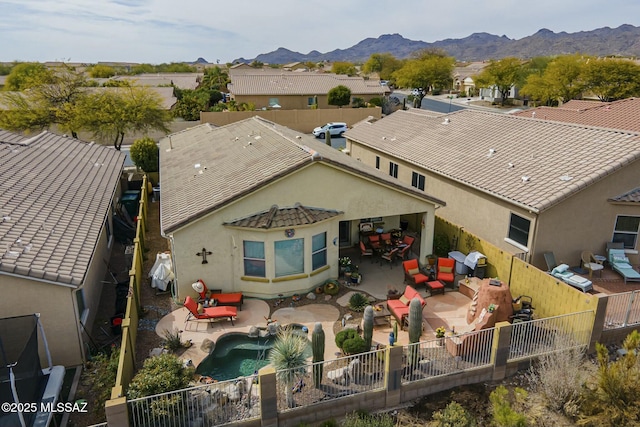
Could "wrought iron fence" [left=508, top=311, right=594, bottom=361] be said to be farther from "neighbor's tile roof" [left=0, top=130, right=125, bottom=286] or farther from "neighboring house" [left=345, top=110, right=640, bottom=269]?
"neighbor's tile roof" [left=0, top=130, right=125, bottom=286]

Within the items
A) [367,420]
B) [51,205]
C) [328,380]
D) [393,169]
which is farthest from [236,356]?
[393,169]

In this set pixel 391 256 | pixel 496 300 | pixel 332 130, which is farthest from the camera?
pixel 332 130

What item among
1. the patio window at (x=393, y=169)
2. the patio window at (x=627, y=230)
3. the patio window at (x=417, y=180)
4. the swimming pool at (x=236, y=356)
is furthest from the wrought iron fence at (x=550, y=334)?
the patio window at (x=393, y=169)

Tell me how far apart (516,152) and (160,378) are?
1810cm

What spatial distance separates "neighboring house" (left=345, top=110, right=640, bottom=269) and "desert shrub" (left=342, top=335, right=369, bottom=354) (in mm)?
8677

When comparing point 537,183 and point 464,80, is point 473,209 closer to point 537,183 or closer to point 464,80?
point 537,183

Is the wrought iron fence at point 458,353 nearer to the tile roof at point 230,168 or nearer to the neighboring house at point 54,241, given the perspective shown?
the tile roof at point 230,168

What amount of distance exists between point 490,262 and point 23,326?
15850 millimetres

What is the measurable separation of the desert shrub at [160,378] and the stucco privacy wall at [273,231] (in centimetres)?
546

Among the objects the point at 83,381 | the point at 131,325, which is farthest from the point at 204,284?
the point at 83,381

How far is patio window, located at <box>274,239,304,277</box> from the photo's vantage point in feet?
53.9

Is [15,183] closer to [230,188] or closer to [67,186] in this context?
[67,186]

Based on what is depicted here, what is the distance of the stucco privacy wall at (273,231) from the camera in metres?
16.0

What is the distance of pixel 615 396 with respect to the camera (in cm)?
1091
